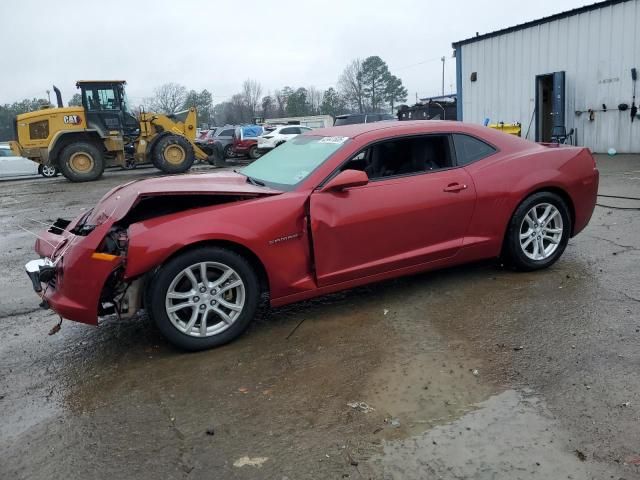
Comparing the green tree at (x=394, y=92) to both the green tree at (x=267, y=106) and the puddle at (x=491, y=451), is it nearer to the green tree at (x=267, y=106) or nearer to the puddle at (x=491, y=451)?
the green tree at (x=267, y=106)

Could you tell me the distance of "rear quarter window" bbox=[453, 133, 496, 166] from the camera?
14.7ft

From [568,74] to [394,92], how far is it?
226 feet

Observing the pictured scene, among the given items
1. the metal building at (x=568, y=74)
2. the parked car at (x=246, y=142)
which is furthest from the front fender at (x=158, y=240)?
the parked car at (x=246, y=142)

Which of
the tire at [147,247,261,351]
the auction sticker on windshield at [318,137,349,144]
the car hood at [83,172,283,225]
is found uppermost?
the auction sticker on windshield at [318,137,349,144]

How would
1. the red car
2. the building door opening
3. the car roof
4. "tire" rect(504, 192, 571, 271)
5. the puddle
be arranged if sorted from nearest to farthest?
the puddle < the red car < the car roof < "tire" rect(504, 192, 571, 271) < the building door opening

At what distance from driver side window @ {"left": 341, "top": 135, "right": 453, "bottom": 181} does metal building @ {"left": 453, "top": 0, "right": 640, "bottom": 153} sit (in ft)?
41.6

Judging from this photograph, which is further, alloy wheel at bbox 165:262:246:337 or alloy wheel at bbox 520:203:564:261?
alloy wheel at bbox 520:203:564:261

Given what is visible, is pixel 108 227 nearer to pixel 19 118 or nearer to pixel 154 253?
pixel 154 253

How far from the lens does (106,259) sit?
11.0 ft

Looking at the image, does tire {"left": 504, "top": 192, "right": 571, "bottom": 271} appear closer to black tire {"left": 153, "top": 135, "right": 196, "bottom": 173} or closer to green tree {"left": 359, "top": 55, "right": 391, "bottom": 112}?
black tire {"left": 153, "top": 135, "right": 196, "bottom": 173}

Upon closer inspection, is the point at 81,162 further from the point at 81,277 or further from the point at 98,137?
the point at 81,277

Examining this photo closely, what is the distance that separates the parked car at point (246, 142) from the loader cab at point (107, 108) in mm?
4714

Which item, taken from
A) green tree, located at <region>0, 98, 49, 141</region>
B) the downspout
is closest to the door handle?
the downspout

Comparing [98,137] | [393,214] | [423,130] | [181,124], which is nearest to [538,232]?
[423,130]
